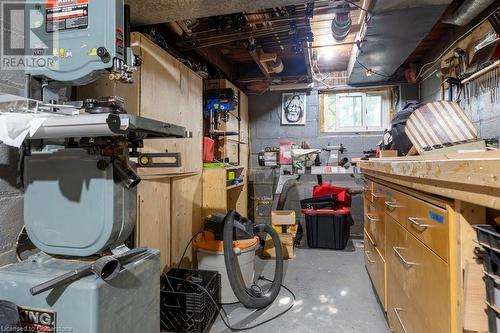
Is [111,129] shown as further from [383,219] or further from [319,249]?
[319,249]

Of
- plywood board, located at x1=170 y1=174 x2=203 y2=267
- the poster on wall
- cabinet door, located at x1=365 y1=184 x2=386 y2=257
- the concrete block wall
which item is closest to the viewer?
cabinet door, located at x1=365 y1=184 x2=386 y2=257

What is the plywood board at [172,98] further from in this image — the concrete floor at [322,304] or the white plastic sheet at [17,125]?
the concrete floor at [322,304]

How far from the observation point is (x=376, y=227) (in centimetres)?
195

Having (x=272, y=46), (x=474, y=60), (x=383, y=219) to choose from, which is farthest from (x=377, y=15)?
(x=383, y=219)

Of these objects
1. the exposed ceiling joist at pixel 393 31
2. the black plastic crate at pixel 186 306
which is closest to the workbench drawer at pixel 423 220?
the black plastic crate at pixel 186 306

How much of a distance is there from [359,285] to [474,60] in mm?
2116

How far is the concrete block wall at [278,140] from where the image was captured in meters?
3.98

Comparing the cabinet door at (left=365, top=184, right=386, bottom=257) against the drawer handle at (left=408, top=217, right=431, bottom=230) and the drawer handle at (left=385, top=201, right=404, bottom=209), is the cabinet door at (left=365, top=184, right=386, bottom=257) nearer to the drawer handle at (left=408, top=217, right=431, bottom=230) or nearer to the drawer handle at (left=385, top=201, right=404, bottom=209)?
the drawer handle at (left=385, top=201, right=404, bottom=209)

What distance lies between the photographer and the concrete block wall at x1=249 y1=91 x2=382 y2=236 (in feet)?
13.1

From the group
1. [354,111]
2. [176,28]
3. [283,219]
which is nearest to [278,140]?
[354,111]

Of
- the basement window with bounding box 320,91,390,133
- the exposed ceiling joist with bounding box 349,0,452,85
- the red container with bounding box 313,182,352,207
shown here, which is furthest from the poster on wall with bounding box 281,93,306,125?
the red container with bounding box 313,182,352,207

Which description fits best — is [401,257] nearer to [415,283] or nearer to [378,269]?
[415,283]

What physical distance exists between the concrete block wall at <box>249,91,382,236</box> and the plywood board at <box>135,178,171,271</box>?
2.23 metres

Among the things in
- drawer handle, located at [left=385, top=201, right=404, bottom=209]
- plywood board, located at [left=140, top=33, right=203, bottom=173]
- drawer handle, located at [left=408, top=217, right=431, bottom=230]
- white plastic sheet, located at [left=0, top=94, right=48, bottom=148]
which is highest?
plywood board, located at [left=140, top=33, right=203, bottom=173]
